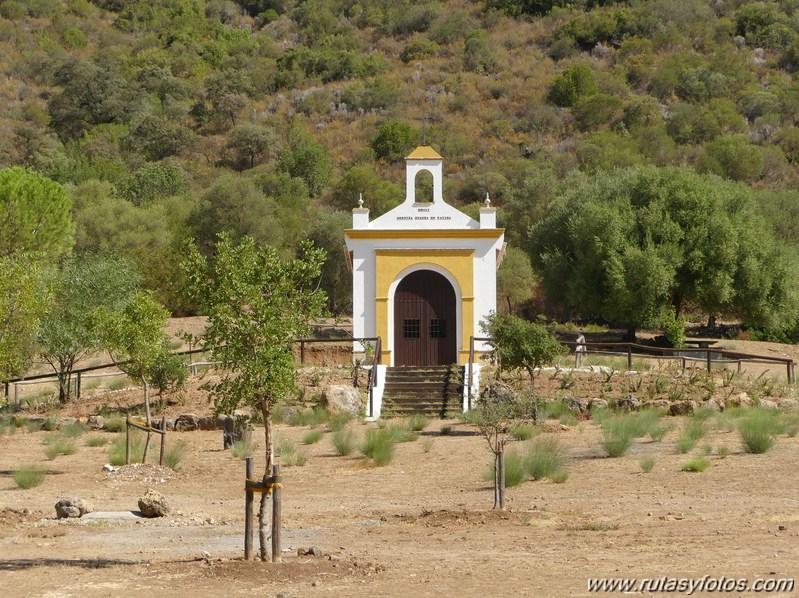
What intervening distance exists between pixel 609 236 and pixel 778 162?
39.7 meters

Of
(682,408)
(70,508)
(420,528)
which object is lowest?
(420,528)

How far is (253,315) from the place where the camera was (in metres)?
14.1

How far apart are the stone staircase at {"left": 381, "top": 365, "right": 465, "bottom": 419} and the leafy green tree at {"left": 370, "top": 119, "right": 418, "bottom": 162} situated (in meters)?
53.1

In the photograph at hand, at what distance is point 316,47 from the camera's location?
4464 inches

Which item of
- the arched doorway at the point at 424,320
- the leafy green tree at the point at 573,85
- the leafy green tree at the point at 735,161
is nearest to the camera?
the arched doorway at the point at 424,320

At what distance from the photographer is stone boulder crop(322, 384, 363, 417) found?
1147 inches

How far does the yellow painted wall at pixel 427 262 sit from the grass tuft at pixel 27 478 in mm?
13695

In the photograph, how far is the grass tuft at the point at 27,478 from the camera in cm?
2038

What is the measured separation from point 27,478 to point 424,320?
50.2ft

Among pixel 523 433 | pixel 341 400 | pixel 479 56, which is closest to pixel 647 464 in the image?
pixel 523 433

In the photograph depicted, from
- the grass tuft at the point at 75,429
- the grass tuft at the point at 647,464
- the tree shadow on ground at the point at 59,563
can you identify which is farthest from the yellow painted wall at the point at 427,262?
the tree shadow on ground at the point at 59,563

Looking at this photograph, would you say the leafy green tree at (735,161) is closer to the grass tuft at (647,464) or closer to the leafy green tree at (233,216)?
the leafy green tree at (233,216)

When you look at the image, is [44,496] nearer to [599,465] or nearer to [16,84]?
[599,465]

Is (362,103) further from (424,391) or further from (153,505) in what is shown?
(153,505)
